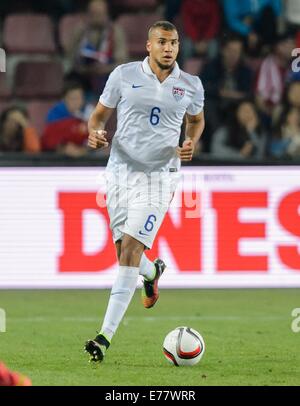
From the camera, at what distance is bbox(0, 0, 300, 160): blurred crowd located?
13.6 metres

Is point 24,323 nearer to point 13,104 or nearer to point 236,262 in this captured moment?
point 236,262

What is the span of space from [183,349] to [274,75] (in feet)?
22.7

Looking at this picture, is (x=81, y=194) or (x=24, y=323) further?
(x=81, y=194)

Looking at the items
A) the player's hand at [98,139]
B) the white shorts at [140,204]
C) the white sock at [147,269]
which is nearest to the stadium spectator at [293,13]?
the white sock at [147,269]

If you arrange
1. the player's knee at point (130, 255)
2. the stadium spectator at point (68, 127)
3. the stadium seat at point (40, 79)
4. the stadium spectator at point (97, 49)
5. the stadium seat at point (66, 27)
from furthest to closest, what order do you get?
1. the stadium seat at point (66, 27)
2. the stadium seat at point (40, 79)
3. the stadium spectator at point (97, 49)
4. the stadium spectator at point (68, 127)
5. the player's knee at point (130, 255)

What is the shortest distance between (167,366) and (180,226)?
3926mm

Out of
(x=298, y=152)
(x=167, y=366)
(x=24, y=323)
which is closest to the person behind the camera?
(x=167, y=366)

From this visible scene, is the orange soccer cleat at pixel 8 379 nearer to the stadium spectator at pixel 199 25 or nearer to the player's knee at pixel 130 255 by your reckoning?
the player's knee at pixel 130 255

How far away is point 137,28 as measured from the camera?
1534 centimetres

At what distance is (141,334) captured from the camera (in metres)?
9.81

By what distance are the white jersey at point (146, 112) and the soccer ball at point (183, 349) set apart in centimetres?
121

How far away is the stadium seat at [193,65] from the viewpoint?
14.6 m

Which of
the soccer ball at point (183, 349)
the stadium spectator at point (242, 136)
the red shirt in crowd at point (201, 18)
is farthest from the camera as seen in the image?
the red shirt in crowd at point (201, 18)
